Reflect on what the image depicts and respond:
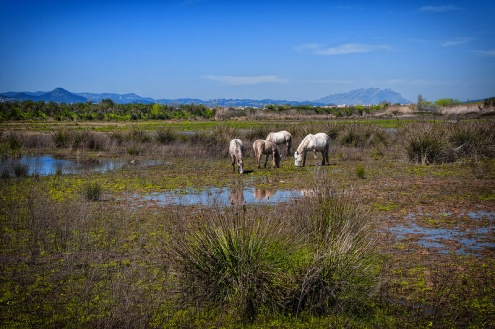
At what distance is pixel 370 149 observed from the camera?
3006 cm

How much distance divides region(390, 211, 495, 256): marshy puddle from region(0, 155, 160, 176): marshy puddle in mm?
15032

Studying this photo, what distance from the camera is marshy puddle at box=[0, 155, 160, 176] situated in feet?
67.6

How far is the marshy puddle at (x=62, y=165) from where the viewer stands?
20.6 m

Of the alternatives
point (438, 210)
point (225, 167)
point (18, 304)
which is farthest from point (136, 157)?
point (18, 304)

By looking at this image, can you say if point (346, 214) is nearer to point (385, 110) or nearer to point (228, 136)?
point (228, 136)

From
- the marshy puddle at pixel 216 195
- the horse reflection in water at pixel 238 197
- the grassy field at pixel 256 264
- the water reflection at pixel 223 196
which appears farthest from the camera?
the water reflection at pixel 223 196

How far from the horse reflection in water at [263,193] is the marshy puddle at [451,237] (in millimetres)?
4901

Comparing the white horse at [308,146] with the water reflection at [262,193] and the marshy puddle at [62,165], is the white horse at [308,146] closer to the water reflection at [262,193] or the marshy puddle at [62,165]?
the water reflection at [262,193]

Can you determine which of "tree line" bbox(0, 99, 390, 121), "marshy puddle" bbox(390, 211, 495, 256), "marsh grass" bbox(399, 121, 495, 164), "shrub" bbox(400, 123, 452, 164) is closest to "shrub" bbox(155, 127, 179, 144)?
"marsh grass" bbox(399, 121, 495, 164)

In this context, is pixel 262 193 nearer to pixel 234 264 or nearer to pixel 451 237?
pixel 451 237

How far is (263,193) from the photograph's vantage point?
15.4m

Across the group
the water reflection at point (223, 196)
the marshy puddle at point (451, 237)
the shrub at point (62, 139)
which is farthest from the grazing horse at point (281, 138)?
the marshy puddle at point (451, 237)

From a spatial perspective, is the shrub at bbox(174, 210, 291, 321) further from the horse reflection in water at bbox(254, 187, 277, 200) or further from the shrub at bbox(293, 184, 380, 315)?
the horse reflection in water at bbox(254, 187, 277, 200)

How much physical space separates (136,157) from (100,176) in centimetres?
853
